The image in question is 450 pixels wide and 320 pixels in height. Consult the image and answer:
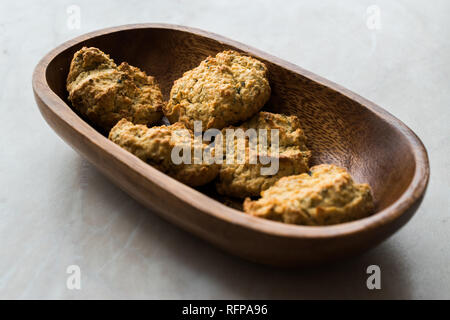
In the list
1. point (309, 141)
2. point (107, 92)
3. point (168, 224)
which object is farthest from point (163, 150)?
point (309, 141)

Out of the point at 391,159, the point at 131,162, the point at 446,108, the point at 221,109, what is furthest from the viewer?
the point at 446,108

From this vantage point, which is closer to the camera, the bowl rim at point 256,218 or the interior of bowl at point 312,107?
the bowl rim at point 256,218

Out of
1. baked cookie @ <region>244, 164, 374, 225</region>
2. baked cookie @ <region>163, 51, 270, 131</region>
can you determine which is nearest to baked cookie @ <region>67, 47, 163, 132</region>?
baked cookie @ <region>163, 51, 270, 131</region>

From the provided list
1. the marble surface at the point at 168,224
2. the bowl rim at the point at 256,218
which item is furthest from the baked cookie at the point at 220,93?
the marble surface at the point at 168,224

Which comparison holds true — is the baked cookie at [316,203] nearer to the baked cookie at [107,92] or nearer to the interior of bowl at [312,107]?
the interior of bowl at [312,107]

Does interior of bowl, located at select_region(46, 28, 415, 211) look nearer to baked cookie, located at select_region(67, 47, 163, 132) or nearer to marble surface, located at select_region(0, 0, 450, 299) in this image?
baked cookie, located at select_region(67, 47, 163, 132)

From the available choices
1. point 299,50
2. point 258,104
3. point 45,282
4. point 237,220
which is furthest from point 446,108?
point 45,282

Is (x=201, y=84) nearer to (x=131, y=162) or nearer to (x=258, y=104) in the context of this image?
(x=258, y=104)
